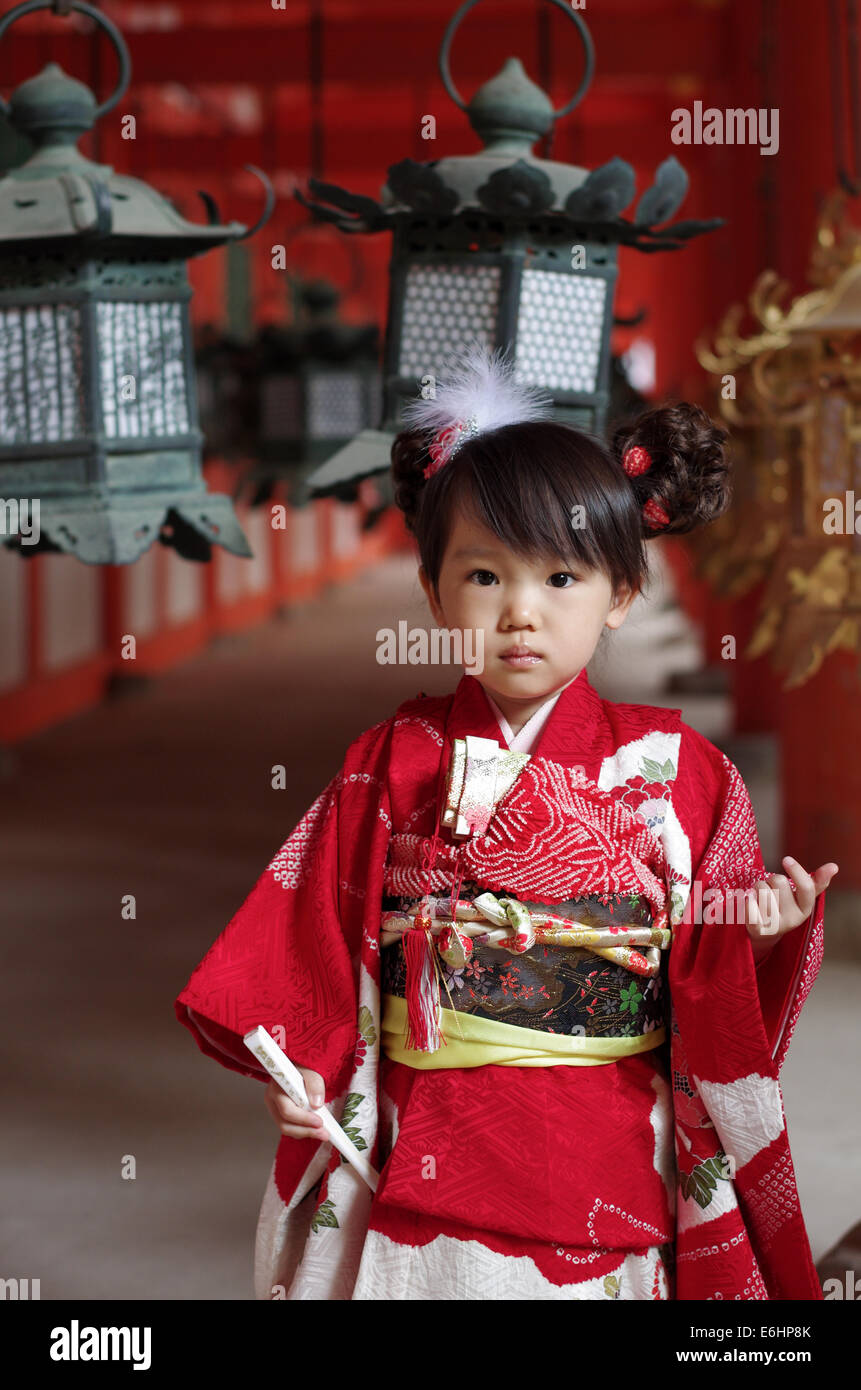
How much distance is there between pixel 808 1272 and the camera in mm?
1625

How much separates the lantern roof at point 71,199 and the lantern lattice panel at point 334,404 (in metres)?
2.44

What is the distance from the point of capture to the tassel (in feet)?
5.24

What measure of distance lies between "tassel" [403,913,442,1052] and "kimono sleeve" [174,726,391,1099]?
7 centimetres

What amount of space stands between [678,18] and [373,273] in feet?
24.7

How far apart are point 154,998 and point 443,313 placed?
2171mm

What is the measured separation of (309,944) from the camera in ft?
5.49

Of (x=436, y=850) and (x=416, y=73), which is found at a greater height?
(x=416, y=73)

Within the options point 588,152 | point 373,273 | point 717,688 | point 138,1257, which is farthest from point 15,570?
point 373,273

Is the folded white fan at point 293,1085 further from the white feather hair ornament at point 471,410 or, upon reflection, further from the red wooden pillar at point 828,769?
the red wooden pillar at point 828,769

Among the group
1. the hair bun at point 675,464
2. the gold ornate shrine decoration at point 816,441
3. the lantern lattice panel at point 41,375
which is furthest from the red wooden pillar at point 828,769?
the hair bun at point 675,464

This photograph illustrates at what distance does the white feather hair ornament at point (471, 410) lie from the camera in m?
1.66

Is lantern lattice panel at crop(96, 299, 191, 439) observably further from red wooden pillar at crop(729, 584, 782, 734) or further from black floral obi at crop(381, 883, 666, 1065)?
red wooden pillar at crop(729, 584, 782, 734)

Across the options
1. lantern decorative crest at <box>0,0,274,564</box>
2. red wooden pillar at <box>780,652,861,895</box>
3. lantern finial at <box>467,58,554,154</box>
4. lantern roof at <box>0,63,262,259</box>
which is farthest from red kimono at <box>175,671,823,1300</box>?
red wooden pillar at <box>780,652,861,895</box>

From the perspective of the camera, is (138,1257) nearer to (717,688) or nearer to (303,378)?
(303,378)
